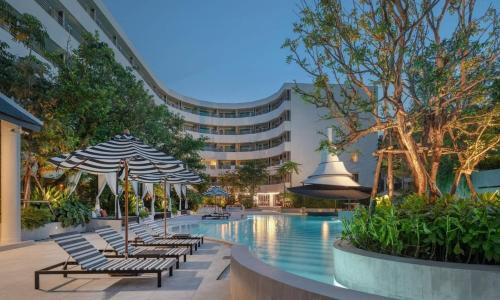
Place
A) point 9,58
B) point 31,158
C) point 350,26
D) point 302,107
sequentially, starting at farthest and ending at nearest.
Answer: point 302,107
point 9,58
point 31,158
point 350,26

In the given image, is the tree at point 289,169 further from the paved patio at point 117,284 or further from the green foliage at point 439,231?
the green foliage at point 439,231

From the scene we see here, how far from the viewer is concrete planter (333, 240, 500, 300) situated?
5285 mm

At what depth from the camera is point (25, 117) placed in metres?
13.1

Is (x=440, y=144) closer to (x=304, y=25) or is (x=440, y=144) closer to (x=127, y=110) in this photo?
(x=304, y=25)

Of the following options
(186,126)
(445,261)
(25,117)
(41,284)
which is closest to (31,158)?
(25,117)

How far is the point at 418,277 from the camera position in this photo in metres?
5.71

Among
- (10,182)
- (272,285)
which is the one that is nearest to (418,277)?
(272,285)

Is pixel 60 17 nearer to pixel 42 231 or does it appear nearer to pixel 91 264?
pixel 42 231

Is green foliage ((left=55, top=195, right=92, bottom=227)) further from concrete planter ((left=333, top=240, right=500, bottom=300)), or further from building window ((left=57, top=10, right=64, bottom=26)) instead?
building window ((left=57, top=10, right=64, bottom=26))

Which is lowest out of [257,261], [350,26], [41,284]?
[41,284]

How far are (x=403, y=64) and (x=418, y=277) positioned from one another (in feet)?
15.9

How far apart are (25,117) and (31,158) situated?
436 centimetres

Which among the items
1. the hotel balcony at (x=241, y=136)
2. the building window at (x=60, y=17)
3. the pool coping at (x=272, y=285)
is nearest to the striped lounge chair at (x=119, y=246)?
the pool coping at (x=272, y=285)

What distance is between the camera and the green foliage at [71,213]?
17125 mm
